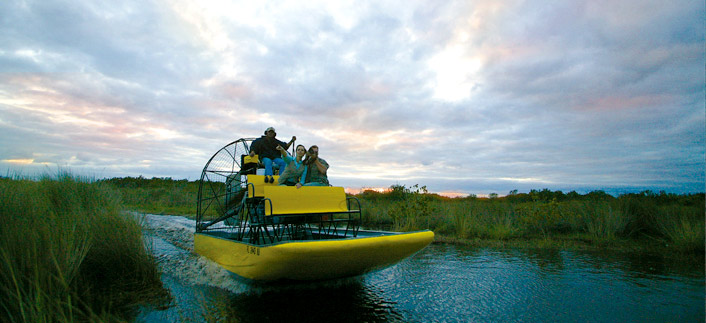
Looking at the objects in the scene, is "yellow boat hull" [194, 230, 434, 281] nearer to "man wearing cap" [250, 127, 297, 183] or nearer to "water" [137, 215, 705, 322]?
"water" [137, 215, 705, 322]

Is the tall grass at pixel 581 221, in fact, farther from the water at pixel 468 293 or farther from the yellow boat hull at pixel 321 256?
the yellow boat hull at pixel 321 256

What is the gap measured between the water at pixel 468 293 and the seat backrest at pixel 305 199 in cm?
124

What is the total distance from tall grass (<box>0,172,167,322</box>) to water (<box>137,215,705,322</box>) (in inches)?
22.6

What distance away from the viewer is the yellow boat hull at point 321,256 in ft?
14.0

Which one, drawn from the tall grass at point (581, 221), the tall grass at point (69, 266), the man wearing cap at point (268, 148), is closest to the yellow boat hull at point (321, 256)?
the tall grass at point (69, 266)

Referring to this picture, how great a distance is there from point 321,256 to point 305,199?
4.61 feet

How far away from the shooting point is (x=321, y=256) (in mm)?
4336

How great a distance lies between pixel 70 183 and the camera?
35.0 feet

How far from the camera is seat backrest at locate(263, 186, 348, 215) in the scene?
5.21 metres

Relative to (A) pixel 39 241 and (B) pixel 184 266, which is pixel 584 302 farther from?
(B) pixel 184 266

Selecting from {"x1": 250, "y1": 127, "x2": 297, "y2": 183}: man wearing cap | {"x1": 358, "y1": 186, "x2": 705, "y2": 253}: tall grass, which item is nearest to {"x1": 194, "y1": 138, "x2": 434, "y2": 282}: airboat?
Answer: {"x1": 250, "y1": 127, "x2": 297, "y2": 183}: man wearing cap

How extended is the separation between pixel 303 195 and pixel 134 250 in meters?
2.95

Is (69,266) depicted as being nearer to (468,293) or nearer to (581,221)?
(468,293)

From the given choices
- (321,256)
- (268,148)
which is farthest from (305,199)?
(268,148)
